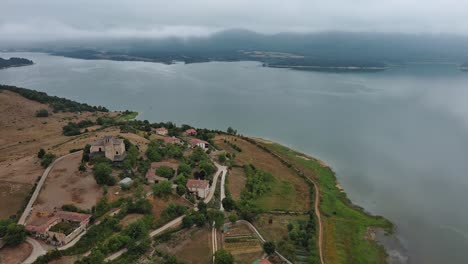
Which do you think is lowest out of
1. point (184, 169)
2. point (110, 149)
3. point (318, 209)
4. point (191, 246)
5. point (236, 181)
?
point (318, 209)

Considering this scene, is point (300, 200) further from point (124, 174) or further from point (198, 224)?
point (124, 174)

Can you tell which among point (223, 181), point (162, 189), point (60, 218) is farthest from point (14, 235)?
point (223, 181)

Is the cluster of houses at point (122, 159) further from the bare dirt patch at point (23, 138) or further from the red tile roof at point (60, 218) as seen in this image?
the bare dirt patch at point (23, 138)

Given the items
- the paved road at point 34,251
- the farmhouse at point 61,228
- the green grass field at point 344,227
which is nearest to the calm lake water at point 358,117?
the green grass field at point 344,227

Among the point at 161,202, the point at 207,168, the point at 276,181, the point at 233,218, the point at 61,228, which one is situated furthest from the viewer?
the point at 276,181

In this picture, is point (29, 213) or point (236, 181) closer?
point (29, 213)

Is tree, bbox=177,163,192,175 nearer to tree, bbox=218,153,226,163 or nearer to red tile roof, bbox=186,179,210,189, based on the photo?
red tile roof, bbox=186,179,210,189

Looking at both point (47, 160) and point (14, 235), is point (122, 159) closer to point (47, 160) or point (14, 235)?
point (47, 160)
